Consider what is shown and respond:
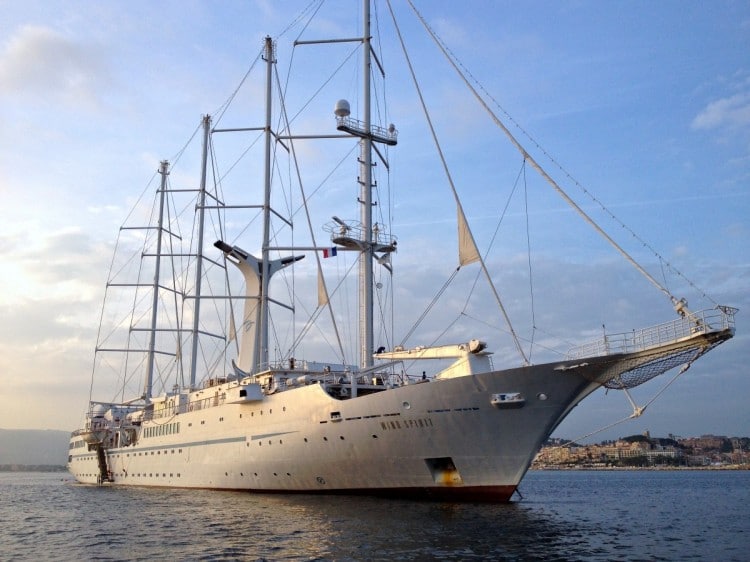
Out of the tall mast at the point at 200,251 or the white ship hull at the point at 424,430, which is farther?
the tall mast at the point at 200,251

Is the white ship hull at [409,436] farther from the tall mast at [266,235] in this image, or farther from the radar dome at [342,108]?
the radar dome at [342,108]

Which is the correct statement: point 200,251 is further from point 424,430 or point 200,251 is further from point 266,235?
point 424,430

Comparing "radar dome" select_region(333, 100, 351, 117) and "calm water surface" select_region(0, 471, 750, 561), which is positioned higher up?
"radar dome" select_region(333, 100, 351, 117)

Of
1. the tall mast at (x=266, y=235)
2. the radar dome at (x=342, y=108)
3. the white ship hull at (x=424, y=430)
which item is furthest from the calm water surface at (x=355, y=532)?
the radar dome at (x=342, y=108)

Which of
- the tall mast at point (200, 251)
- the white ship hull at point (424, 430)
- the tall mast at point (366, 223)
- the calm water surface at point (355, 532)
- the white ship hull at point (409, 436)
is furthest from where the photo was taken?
the tall mast at point (200, 251)

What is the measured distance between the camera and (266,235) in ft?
132

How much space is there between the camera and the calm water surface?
16875mm

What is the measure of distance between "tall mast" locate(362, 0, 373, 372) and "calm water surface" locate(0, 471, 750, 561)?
758 cm

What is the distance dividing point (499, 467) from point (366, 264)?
12.9 metres

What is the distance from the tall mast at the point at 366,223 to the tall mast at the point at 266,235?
22.9 feet

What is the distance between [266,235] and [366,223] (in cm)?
889

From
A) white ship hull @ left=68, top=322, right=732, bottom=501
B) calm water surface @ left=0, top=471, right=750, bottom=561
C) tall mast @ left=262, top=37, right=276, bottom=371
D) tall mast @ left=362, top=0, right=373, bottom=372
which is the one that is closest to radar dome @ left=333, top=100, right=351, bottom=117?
tall mast @ left=362, top=0, right=373, bottom=372

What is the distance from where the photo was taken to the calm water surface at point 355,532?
1688cm

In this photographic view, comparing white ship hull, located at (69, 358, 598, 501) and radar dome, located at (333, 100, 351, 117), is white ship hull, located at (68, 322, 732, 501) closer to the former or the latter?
white ship hull, located at (69, 358, 598, 501)
